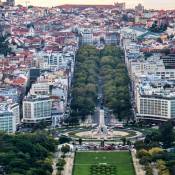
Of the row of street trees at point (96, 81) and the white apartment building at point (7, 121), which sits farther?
the row of street trees at point (96, 81)

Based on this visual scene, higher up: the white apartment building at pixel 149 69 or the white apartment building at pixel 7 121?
the white apartment building at pixel 149 69

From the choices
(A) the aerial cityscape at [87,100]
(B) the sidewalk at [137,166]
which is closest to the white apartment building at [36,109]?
(A) the aerial cityscape at [87,100]

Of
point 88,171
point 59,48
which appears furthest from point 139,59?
point 88,171

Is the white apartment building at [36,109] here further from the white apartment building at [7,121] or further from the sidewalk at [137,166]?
the sidewalk at [137,166]

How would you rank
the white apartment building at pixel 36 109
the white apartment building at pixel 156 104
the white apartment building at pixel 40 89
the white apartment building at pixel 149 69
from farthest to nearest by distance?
1. the white apartment building at pixel 149 69
2. the white apartment building at pixel 40 89
3. the white apartment building at pixel 36 109
4. the white apartment building at pixel 156 104

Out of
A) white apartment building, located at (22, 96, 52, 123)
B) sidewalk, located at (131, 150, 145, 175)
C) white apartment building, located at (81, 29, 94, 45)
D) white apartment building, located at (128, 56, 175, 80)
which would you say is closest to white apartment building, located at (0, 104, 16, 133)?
white apartment building, located at (22, 96, 52, 123)

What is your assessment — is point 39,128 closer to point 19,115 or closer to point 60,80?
point 19,115

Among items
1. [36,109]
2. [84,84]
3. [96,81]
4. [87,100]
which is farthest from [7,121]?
[96,81]
